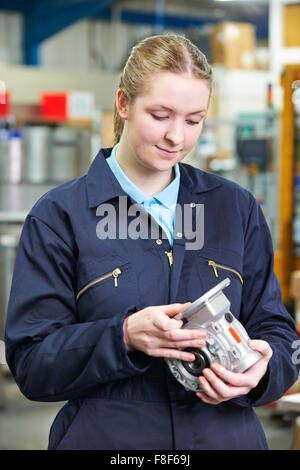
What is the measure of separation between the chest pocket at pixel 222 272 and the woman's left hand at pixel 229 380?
11 centimetres

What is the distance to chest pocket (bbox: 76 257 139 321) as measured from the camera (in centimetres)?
117

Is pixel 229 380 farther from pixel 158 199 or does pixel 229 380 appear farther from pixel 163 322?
pixel 158 199

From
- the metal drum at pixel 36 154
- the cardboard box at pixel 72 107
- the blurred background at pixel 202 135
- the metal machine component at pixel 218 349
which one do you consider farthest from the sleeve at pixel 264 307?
the cardboard box at pixel 72 107

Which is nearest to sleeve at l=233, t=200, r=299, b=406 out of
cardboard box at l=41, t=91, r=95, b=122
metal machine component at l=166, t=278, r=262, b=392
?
metal machine component at l=166, t=278, r=262, b=392

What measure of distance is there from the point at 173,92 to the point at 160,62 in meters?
0.06

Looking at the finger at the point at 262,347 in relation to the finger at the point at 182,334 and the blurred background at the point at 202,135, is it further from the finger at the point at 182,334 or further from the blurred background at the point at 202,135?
the blurred background at the point at 202,135

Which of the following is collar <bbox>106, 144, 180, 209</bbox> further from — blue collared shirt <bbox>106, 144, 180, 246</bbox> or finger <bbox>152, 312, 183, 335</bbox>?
finger <bbox>152, 312, 183, 335</bbox>

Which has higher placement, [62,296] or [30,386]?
[62,296]

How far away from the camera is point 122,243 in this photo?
1.20m

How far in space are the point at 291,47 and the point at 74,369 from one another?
20.3 feet

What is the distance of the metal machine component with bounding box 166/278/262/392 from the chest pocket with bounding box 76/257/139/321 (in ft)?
0.43

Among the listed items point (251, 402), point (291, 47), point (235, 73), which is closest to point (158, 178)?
point (251, 402)

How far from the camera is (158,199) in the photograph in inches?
49.7
